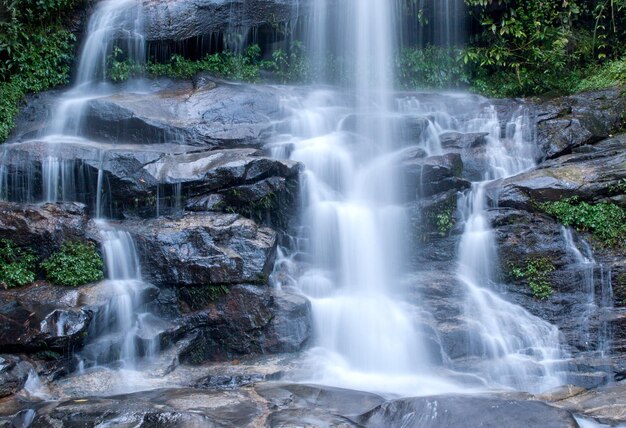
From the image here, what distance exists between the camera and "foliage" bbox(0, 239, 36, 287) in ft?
31.6

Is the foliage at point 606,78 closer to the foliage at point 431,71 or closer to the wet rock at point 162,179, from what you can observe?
the foliage at point 431,71

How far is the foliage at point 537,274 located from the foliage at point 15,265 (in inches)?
320

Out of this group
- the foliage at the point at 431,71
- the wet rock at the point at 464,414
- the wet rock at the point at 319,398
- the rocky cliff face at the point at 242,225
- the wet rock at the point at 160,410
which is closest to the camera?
the wet rock at the point at 464,414

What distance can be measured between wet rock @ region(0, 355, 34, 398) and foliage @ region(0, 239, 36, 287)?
150cm

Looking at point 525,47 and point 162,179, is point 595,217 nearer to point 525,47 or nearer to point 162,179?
point 525,47

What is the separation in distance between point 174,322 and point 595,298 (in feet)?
23.0

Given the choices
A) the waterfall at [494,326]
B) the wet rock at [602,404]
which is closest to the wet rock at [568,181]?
the waterfall at [494,326]

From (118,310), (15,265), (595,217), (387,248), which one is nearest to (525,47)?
(595,217)

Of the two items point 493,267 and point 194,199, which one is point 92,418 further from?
point 493,267

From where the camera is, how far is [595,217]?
10898 mm

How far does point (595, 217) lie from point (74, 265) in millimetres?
8962

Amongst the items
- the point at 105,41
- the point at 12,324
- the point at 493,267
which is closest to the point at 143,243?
the point at 12,324

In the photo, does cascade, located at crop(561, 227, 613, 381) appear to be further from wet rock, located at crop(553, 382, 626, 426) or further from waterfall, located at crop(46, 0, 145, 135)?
waterfall, located at crop(46, 0, 145, 135)

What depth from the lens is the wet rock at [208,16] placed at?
50.3 ft
